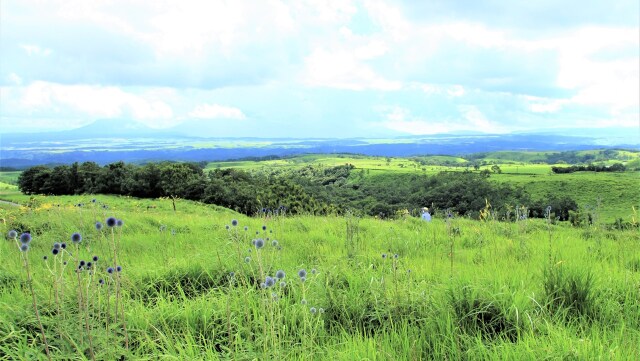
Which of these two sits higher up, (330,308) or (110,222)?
(110,222)

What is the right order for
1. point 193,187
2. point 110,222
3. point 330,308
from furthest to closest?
point 193,187 → point 330,308 → point 110,222

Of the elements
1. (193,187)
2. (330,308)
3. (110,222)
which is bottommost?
(193,187)

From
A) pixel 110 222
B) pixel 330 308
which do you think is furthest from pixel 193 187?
pixel 110 222

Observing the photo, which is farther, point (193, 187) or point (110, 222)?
point (193, 187)

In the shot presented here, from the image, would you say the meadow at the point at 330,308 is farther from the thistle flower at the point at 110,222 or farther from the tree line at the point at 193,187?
the tree line at the point at 193,187

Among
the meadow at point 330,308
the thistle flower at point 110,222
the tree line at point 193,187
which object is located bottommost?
the tree line at point 193,187

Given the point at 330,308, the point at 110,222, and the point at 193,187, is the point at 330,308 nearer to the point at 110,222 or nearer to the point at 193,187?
the point at 110,222

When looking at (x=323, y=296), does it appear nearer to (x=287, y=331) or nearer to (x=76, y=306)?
(x=287, y=331)

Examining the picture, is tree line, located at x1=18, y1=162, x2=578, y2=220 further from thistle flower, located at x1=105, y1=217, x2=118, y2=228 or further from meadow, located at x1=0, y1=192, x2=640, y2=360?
thistle flower, located at x1=105, y1=217, x2=118, y2=228

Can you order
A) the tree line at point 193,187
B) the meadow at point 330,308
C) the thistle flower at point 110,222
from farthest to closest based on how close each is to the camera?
1. the tree line at point 193,187
2. the meadow at point 330,308
3. the thistle flower at point 110,222

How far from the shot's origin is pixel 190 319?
414 centimetres

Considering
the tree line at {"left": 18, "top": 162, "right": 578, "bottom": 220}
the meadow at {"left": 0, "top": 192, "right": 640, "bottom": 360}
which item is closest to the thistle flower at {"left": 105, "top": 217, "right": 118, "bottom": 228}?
the meadow at {"left": 0, "top": 192, "right": 640, "bottom": 360}

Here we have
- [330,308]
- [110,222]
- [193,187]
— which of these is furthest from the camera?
[193,187]

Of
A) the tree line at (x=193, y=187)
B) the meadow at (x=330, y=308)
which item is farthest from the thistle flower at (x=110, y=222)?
the tree line at (x=193, y=187)
